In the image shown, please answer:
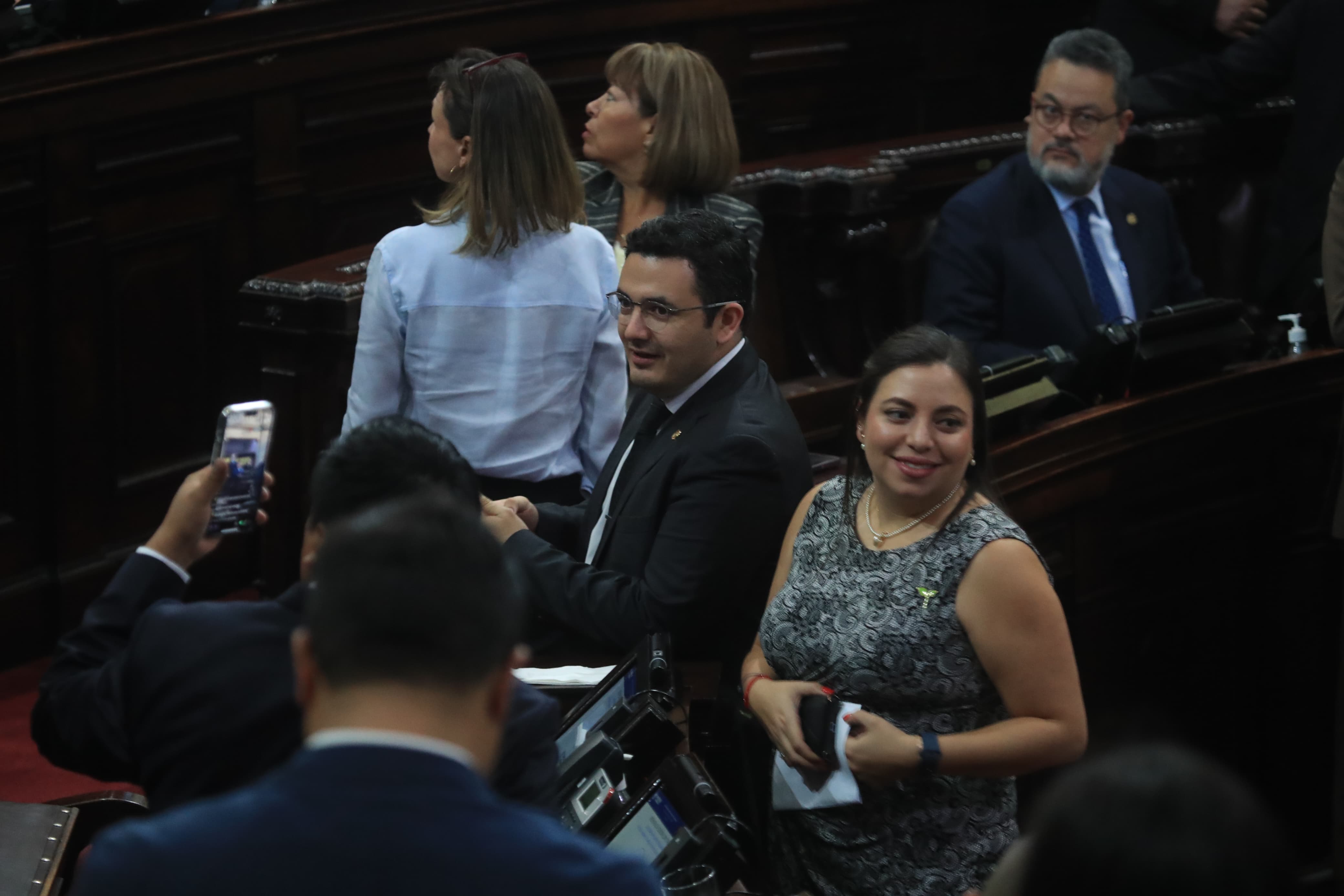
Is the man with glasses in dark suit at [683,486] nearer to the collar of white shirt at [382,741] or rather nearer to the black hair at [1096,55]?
the collar of white shirt at [382,741]

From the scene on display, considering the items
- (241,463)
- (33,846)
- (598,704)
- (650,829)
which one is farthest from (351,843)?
(33,846)

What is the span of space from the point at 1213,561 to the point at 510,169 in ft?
5.81

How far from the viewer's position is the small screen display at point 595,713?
192 cm

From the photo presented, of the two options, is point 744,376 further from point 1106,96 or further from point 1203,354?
point 1106,96

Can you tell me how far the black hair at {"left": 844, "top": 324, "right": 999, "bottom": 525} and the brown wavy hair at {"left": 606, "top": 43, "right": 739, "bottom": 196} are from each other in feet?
3.48

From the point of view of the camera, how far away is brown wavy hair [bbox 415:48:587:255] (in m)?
2.64

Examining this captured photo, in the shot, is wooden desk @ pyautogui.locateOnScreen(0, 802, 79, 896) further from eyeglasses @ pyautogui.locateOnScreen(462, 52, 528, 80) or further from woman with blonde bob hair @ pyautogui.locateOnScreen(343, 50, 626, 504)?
eyeglasses @ pyautogui.locateOnScreen(462, 52, 528, 80)

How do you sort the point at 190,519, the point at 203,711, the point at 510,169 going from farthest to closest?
the point at 510,169
the point at 190,519
the point at 203,711

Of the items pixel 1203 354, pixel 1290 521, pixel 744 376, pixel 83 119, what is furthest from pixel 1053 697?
pixel 83 119

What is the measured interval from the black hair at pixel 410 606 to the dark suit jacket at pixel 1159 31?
380 centimetres

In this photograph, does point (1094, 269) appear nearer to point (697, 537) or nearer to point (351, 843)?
point (697, 537)

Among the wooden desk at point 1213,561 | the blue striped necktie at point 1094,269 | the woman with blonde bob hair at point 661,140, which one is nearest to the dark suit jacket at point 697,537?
the wooden desk at point 1213,561

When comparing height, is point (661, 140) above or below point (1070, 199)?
above

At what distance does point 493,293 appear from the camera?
266cm
